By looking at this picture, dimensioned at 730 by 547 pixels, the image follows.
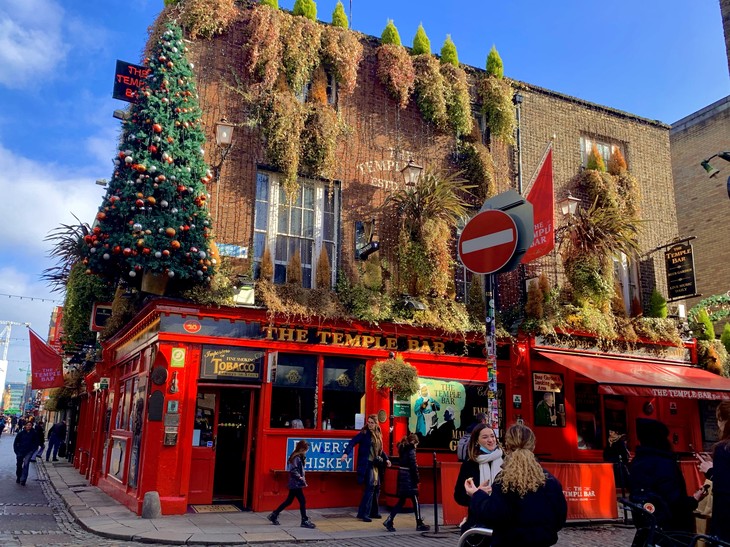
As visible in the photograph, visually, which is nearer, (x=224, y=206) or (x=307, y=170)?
(x=224, y=206)

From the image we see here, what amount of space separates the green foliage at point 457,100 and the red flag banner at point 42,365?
13.6m

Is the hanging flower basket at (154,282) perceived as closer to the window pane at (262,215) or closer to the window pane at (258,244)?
the window pane at (258,244)

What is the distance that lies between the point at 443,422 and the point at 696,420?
7743 mm

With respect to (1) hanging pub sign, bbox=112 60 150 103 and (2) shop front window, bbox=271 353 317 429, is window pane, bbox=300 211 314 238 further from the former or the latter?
(1) hanging pub sign, bbox=112 60 150 103

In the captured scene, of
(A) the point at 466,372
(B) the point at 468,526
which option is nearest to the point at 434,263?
(A) the point at 466,372

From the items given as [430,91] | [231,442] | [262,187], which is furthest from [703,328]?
[231,442]

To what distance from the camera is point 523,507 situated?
4.15 m

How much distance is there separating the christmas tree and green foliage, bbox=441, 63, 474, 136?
6346 millimetres

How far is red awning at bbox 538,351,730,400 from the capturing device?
13.8m

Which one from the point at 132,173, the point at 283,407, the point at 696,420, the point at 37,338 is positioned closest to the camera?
the point at 132,173

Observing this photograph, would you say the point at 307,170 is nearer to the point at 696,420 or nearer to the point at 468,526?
the point at 468,526

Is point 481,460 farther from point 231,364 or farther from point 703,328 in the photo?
point 703,328

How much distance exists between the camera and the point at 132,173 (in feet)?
37.8

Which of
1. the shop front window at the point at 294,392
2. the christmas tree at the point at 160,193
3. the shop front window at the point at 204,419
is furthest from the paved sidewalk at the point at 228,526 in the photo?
the christmas tree at the point at 160,193
